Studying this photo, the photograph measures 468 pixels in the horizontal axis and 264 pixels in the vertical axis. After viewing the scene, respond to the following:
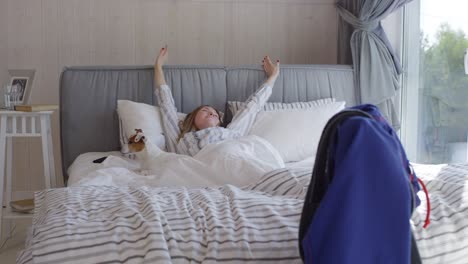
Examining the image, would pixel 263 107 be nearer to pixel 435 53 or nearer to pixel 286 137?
pixel 286 137

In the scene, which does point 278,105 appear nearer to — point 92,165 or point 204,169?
point 204,169

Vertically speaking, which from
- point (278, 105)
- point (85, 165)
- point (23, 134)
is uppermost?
point (278, 105)

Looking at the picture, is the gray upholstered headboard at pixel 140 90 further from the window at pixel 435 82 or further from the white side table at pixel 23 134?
the window at pixel 435 82

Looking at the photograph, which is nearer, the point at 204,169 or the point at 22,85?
the point at 204,169

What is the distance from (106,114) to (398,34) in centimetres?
178

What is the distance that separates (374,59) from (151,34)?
1422 millimetres

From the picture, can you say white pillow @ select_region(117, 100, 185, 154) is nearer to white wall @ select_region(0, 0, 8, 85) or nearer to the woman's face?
the woman's face

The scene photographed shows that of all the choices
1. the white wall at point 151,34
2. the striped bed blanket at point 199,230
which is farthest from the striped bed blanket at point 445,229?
the white wall at point 151,34

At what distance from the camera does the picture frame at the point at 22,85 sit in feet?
10.1

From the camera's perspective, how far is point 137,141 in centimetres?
263

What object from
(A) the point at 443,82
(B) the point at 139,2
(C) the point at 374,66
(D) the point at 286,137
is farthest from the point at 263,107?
(B) the point at 139,2

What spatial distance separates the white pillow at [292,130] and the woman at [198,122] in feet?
0.22

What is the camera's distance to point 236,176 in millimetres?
2145

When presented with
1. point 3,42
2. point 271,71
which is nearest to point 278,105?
point 271,71
